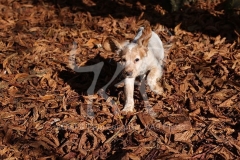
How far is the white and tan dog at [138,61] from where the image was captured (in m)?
4.31

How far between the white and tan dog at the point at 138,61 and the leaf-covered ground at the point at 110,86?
0.18 meters

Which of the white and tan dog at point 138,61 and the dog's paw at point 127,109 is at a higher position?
the white and tan dog at point 138,61

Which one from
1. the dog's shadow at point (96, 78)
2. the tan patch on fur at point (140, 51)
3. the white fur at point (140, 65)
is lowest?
the dog's shadow at point (96, 78)

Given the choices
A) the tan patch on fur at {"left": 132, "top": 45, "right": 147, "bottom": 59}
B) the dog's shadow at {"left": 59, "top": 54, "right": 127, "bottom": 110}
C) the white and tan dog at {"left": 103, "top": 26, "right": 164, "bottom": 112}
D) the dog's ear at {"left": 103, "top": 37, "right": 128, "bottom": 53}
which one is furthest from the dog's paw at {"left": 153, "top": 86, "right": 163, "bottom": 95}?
the dog's ear at {"left": 103, "top": 37, "right": 128, "bottom": 53}

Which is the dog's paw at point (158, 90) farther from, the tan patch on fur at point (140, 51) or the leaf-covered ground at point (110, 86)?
the tan patch on fur at point (140, 51)

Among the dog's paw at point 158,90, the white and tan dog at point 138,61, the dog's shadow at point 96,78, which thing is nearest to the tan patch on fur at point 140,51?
the white and tan dog at point 138,61

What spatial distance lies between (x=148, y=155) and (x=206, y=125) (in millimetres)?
854

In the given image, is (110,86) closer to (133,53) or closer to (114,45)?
(114,45)

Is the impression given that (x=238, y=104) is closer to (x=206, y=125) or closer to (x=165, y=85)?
(x=206, y=125)

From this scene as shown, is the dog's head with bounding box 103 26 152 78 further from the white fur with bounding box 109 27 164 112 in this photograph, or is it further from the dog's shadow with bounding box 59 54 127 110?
the dog's shadow with bounding box 59 54 127 110

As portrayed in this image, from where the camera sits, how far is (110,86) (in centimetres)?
501

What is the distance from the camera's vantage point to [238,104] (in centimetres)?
460

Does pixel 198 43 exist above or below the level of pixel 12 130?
above

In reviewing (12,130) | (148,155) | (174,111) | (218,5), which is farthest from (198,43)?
(12,130)
